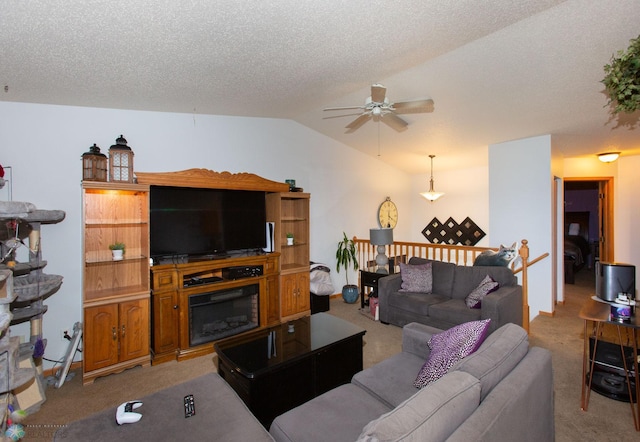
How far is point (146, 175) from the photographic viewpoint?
314 cm

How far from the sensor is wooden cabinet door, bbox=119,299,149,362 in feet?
9.79

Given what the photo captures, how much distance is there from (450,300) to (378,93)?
2691 mm

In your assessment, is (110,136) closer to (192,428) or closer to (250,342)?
(250,342)

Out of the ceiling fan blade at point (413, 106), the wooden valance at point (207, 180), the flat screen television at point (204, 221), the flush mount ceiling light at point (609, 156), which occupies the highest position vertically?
the ceiling fan blade at point (413, 106)

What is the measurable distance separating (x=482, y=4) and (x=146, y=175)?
320 centimetres

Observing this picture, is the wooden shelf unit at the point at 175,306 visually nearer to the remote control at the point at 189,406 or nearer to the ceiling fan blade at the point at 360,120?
the remote control at the point at 189,406

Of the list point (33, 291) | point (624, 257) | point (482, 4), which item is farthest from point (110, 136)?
point (624, 257)

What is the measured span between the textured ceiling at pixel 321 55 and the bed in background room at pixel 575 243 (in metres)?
3.55

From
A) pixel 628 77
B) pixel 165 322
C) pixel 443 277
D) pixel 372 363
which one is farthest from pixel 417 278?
pixel 165 322

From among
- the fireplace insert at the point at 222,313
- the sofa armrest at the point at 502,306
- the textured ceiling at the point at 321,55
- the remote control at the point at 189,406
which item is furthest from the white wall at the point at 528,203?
the remote control at the point at 189,406

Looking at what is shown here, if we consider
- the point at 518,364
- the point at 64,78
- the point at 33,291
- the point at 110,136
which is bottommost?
the point at 518,364

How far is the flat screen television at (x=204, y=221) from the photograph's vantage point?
136 inches

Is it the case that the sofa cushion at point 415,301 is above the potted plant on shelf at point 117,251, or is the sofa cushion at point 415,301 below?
below

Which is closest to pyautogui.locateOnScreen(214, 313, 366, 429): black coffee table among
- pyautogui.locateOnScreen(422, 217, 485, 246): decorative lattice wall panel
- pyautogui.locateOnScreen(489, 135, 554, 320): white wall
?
pyautogui.locateOnScreen(489, 135, 554, 320): white wall
